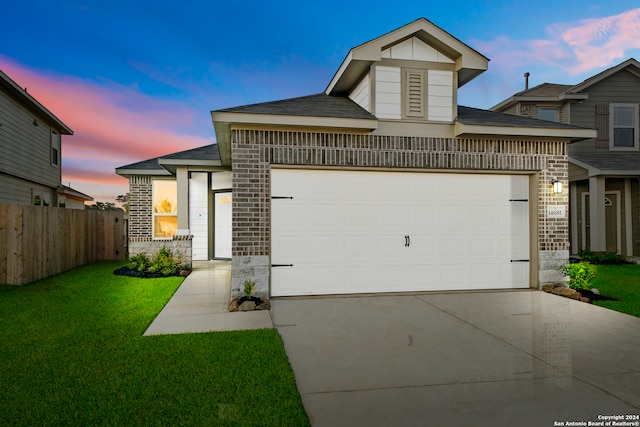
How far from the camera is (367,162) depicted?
745 cm

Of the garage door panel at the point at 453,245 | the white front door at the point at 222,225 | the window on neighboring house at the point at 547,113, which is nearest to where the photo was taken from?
the garage door panel at the point at 453,245

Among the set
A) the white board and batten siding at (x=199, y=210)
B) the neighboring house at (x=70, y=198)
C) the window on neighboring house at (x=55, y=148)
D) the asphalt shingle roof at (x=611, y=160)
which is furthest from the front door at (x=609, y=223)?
the neighboring house at (x=70, y=198)

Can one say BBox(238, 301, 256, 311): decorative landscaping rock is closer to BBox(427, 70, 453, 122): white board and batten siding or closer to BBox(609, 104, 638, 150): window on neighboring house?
BBox(427, 70, 453, 122): white board and batten siding

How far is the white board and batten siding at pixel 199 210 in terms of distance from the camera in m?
13.6

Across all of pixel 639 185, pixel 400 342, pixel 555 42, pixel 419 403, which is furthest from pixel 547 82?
pixel 419 403

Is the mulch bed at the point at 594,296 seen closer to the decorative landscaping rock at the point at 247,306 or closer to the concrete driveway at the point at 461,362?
the concrete driveway at the point at 461,362

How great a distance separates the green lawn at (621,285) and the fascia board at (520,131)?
3.33 metres

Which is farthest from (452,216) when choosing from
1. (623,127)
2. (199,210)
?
(623,127)

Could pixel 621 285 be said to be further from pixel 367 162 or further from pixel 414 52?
pixel 414 52

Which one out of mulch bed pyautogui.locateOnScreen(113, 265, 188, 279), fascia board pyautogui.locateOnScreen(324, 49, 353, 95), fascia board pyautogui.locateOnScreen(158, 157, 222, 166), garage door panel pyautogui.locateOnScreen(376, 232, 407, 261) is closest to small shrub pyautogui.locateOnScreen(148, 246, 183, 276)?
mulch bed pyautogui.locateOnScreen(113, 265, 188, 279)

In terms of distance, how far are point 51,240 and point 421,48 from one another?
1048 centimetres

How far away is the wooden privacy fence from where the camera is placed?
876cm

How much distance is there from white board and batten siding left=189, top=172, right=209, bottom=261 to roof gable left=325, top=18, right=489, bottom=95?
740cm

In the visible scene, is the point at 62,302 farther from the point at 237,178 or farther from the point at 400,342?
the point at 400,342
